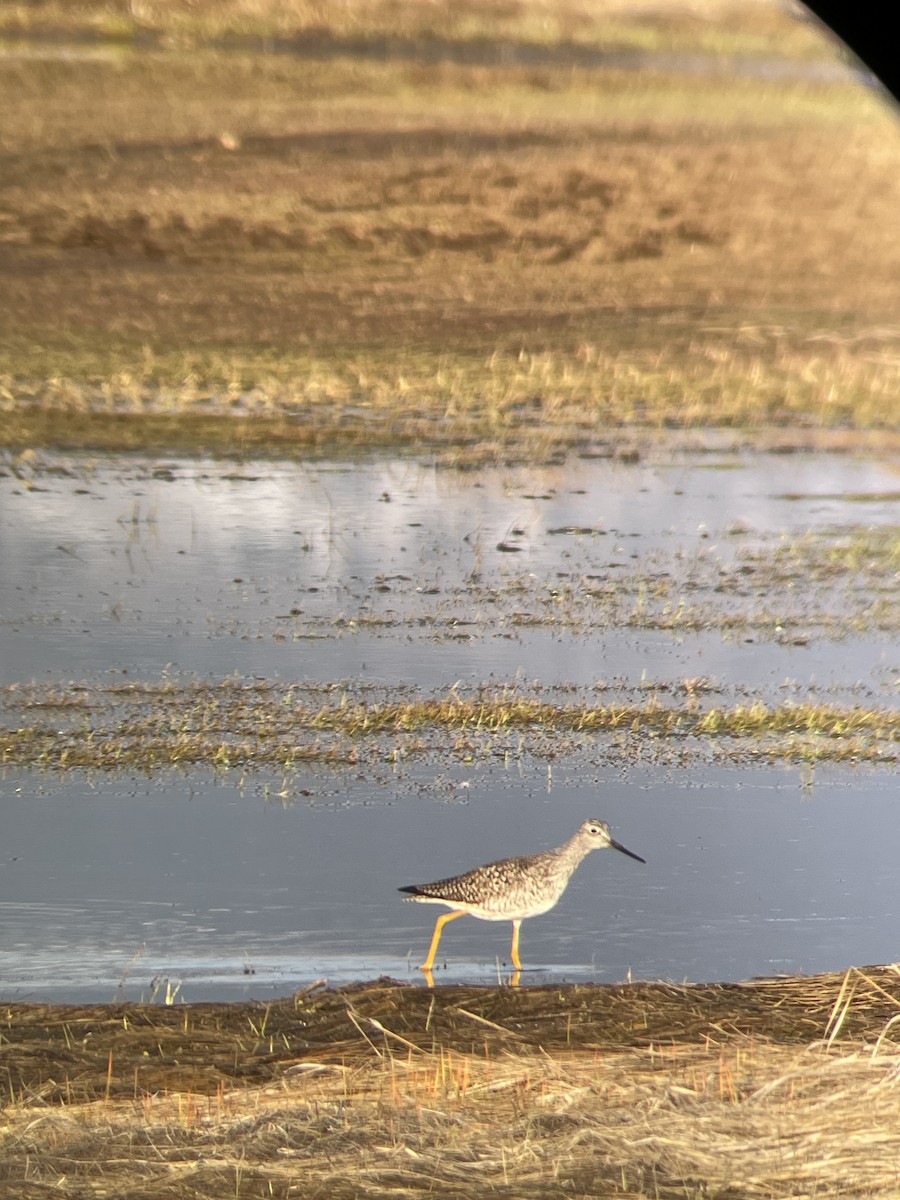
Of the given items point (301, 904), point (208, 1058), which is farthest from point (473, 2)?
point (208, 1058)

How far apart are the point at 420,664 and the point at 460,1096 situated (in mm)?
7903

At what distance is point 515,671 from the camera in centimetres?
1214

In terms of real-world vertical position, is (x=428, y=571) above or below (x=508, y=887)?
below

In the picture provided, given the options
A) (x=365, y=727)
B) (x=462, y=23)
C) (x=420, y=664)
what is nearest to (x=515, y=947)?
(x=365, y=727)

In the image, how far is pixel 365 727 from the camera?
1073 centimetres

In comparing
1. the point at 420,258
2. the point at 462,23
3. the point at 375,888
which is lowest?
the point at 375,888

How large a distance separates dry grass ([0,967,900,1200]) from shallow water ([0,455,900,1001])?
147 centimetres

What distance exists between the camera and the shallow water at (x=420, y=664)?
332 inches

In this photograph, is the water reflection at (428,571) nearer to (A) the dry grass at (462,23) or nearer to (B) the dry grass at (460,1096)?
(A) the dry grass at (462,23)

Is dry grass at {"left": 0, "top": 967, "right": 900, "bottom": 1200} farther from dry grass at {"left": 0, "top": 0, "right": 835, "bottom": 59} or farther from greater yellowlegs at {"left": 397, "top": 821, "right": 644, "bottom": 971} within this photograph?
dry grass at {"left": 0, "top": 0, "right": 835, "bottom": 59}

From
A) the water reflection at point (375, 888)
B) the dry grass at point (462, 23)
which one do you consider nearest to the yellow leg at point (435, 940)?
the water reflection at point (375, 888)

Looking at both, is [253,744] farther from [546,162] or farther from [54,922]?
[546,162]

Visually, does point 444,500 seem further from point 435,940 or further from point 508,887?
point 508,887

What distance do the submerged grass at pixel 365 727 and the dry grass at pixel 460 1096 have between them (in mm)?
4414
